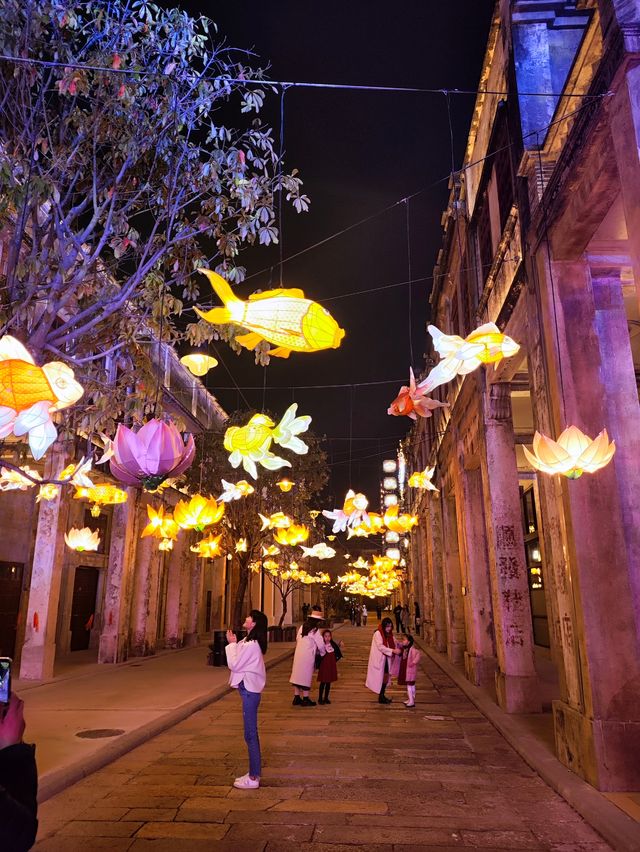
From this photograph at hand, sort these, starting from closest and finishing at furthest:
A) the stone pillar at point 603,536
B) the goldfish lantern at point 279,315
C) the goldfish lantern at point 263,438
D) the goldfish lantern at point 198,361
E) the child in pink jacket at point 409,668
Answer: the goldfish lantern at point 279,315, the stone pillar at point 603,536, the goldfish lantern at point 198,361, the goldfish lantern at point 263,438, the child in pink jacket at point 409,668

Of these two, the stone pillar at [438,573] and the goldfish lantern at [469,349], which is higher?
the goldfish lantern at [469,349]

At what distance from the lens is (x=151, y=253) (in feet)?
27.5

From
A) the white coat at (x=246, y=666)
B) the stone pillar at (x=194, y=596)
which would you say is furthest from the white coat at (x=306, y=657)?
the stone pillar at (x=194, y=596)

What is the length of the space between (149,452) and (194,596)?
22.6 meters

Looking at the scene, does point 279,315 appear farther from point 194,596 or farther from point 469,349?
point 194,596

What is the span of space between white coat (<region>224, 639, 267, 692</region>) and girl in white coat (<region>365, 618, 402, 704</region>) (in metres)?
5.93

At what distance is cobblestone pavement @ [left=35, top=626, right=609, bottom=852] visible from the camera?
17.5ft

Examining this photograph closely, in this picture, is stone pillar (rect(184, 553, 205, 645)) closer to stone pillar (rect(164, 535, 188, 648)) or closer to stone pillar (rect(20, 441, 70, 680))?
stone pillar (rect(164, 535, 188, 648))

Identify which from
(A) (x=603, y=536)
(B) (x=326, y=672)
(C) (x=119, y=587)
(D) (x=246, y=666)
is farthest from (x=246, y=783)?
(C) (x=119, y=587)

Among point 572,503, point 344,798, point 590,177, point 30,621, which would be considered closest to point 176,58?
point 590,177

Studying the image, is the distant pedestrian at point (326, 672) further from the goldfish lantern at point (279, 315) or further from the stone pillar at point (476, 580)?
the goldfish lantern at point (279, 315)

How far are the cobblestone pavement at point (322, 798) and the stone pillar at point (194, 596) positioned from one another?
662 inches

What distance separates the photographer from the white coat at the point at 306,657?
489 inches

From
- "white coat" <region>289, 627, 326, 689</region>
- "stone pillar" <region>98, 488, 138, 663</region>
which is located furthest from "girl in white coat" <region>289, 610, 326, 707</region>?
"stone pillar" <region>98, 488, 138, 663</region>
